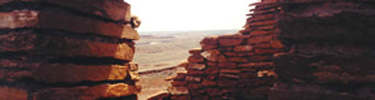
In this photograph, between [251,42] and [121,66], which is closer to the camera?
[121,66]

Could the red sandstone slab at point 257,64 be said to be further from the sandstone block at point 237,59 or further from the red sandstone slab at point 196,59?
the red sandstone slab at point 196,59

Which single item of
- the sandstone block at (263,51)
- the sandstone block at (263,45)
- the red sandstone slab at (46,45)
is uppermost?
the red sandstone slab at (46,45)

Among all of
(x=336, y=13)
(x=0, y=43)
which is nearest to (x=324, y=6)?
(x=336, y=13)

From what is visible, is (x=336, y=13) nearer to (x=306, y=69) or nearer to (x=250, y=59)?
(x=306, y=69)

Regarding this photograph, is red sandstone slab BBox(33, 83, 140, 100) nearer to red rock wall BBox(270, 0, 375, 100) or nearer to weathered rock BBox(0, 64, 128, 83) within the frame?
weathered rock BBox(0, 64, 128, 83)

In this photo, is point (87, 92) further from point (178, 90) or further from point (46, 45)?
point (178, 90)

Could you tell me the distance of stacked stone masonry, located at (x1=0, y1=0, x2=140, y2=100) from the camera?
64.9 inches

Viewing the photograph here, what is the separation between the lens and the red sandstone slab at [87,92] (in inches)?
66.6

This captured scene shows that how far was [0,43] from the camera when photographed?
176 cm

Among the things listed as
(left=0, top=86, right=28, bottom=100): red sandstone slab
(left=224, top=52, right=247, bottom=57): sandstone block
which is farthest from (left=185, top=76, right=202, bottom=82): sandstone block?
(left=0, top=86, right=28, bottom=100): red sandstone slab

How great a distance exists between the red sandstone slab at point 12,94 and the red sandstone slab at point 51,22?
0.35 metres

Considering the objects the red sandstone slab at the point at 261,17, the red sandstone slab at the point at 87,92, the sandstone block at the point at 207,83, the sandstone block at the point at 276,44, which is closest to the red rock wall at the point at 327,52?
the red sandstone slab at the point at 87,92

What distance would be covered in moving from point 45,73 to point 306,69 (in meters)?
1.41

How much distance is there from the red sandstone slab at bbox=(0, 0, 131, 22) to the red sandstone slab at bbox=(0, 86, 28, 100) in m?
0.50
